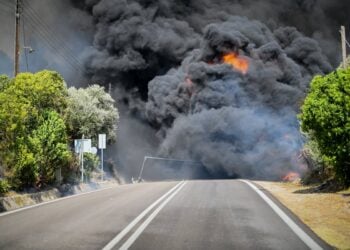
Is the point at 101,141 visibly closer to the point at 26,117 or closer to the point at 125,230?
the point at 26,117

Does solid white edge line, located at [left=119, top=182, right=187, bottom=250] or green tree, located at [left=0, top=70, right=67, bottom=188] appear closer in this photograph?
solid white edge line, located at [left=119, top=182, right=187, bottom=250]

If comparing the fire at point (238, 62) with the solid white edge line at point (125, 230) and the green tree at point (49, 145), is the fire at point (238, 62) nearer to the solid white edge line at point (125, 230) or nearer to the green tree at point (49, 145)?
the green tree at point (49, 145)

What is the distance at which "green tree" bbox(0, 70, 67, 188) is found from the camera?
585 inches

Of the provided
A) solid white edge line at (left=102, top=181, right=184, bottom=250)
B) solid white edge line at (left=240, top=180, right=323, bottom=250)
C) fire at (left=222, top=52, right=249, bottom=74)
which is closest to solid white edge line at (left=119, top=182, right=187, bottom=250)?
solid white edge line at (left=102, top=181, right=184, bottom=250)

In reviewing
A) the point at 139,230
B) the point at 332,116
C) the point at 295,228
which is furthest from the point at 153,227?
the point at 332,116

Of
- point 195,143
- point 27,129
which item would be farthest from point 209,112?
point 27,129

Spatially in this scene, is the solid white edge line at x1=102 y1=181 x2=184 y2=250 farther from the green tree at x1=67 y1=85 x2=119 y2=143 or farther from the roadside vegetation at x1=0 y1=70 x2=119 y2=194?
the green tree at x1=67 y1=85 x2=119 y2=143

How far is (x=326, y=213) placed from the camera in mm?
10648

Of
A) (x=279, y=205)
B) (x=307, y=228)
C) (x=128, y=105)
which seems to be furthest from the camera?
(x=128, y=105)

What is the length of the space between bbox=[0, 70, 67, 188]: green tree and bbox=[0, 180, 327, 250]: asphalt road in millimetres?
3309

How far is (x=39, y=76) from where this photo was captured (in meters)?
20.7

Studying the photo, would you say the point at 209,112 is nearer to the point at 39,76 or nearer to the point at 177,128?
the point at 177,128

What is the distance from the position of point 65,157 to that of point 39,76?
13.9 ft

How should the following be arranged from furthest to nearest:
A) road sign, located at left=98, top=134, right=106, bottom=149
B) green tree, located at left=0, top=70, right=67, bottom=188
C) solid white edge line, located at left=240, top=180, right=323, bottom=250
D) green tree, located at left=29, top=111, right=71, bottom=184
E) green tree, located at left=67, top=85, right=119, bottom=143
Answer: green tree, located at left=67, top=85, right=119, bottom=143 < road sign, located at left=98, top=134, right=106, bottom=149 < green tree, located at left=29, top=111, right=71, bottom=184 < green tree, located at left=0, top=70, right=67, bottom=188 < solid white edge line, located at left=240, top=180, right=323, bottom=250
